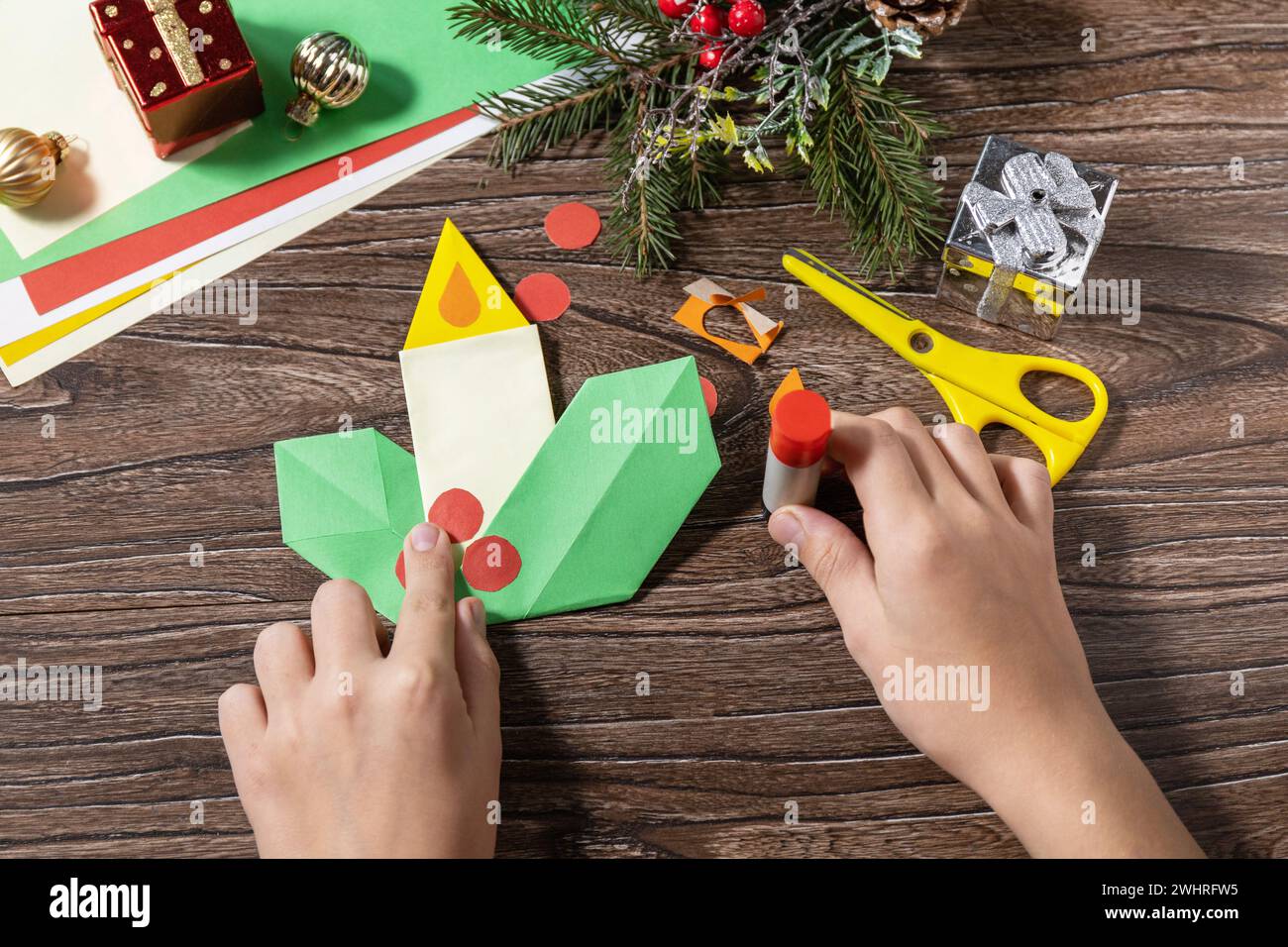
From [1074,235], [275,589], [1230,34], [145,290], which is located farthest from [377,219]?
[1230,34]

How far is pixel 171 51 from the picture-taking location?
2.63 feet

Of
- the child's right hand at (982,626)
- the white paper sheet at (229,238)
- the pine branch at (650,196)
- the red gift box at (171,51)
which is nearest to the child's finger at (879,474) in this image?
the child's right hand at (982,626)

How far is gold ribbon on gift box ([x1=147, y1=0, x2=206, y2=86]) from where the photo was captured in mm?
798

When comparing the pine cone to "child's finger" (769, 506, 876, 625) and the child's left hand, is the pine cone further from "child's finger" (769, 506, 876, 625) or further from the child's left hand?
the child's left hand

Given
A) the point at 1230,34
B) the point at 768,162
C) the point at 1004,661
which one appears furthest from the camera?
the point at 1230,34

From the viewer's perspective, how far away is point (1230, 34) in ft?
2.96

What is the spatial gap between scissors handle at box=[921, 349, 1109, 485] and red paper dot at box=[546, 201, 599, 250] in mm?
313

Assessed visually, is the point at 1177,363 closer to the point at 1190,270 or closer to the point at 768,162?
the point at 1190,270

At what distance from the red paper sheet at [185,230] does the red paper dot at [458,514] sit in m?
0.32

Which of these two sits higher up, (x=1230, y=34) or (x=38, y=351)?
(x=1230, y=34)

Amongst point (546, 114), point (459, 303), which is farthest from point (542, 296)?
point (546, 114)

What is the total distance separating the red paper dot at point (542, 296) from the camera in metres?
0.82

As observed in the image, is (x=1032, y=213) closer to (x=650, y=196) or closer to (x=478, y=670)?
(x=650, y=196)
